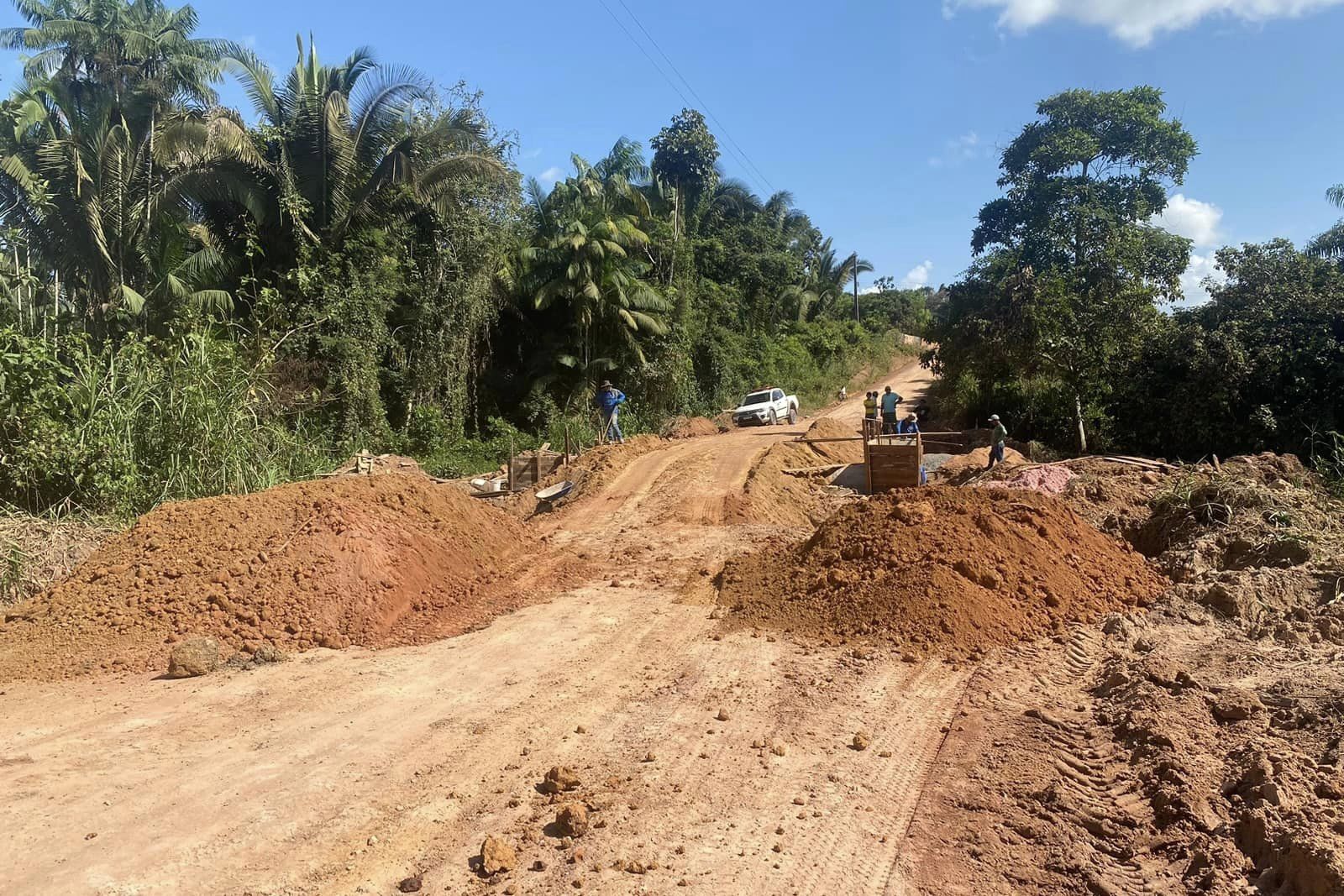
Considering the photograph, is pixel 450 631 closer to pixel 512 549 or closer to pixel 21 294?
pixel 512 549

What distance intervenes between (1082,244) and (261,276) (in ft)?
74.4

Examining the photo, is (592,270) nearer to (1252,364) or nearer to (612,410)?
(612,410)

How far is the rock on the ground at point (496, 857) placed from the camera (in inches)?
157

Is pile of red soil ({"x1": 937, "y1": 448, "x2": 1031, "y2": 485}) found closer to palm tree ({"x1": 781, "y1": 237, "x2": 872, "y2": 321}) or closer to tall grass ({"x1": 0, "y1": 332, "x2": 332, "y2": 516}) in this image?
tall grass ({"x1": 0, "y1": 332, "x2": 332, "y2": 516})

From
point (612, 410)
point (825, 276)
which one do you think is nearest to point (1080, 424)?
point (612, 410)

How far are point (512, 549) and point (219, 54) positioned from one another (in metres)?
16.6

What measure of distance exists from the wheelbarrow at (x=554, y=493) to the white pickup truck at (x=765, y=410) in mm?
13400

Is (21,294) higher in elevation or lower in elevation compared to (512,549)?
higher

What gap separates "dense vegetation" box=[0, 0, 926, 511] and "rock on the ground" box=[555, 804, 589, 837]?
7.85m

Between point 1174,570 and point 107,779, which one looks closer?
point 107,779

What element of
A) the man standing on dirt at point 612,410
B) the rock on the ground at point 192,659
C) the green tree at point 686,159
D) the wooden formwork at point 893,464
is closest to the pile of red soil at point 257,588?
the rock on the ground at point 192,659

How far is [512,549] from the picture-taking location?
460 inches

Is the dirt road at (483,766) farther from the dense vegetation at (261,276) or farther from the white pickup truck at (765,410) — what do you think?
the white pickup truck at (765,410)

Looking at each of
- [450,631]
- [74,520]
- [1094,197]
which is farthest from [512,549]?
[1094,197]
